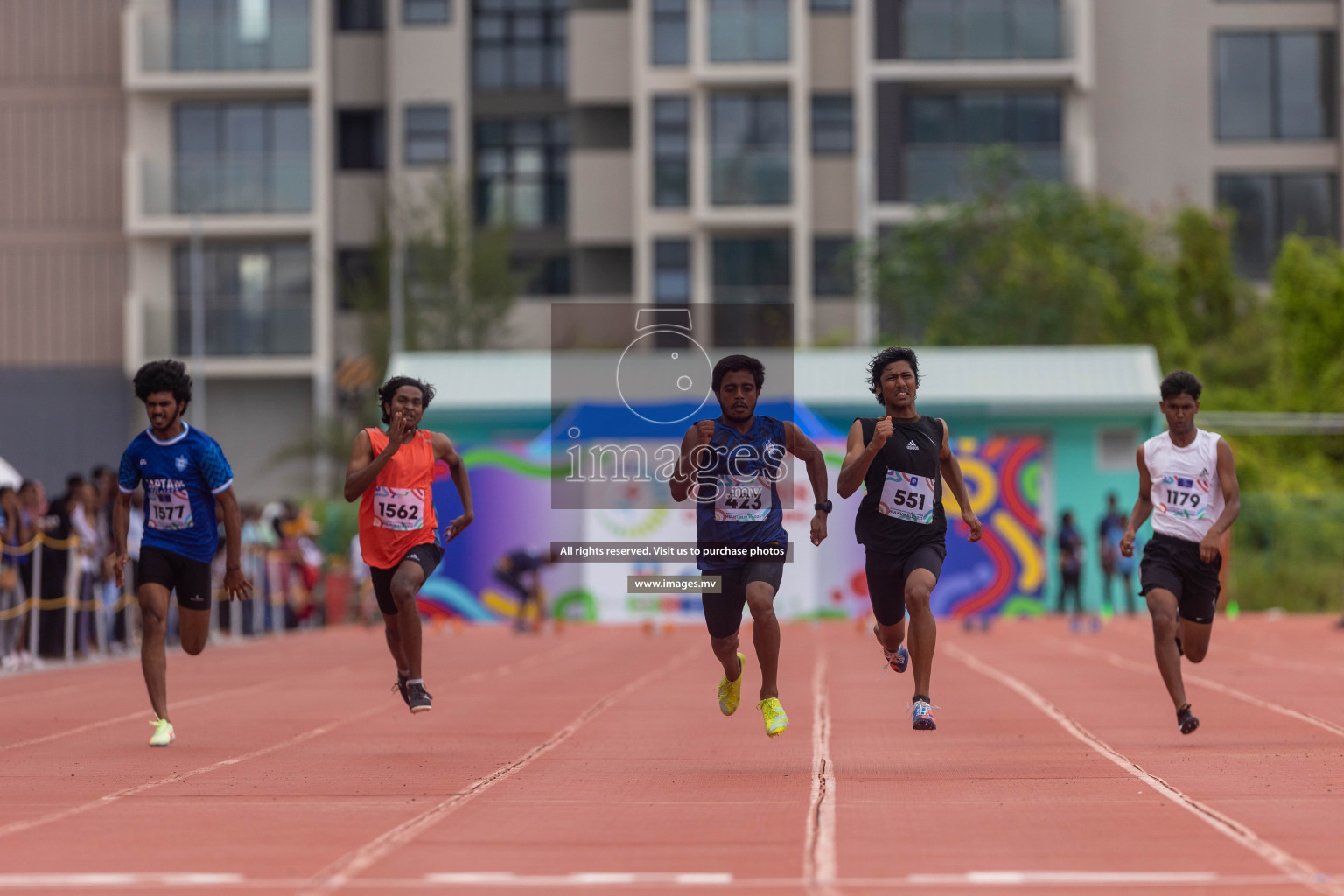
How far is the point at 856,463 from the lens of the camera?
10.5m

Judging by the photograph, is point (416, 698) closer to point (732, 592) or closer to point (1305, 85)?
point (732, 592)

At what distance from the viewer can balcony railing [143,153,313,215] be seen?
50031 millimetres

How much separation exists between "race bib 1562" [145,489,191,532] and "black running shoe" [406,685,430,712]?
158 centimetres

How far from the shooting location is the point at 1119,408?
1406 inches

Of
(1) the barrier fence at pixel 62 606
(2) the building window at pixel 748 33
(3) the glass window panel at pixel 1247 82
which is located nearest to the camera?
(1) the barrier fence at pixel 62 606

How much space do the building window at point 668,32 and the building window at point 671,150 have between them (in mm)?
1008

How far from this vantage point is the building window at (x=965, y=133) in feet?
164

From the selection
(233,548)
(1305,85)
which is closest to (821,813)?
(233,548)

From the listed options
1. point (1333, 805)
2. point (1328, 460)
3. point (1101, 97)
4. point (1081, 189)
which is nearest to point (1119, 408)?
point (1328, 460)

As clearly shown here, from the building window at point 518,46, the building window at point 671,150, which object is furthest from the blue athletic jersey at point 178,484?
the building window at point 518,46

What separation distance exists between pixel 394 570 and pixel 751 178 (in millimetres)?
38734

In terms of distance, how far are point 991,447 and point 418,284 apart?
20.3m

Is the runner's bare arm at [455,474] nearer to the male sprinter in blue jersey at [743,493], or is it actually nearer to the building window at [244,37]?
the male sprinter in blue jersey at [743,493]

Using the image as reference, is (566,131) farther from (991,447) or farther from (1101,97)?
(991,447)
